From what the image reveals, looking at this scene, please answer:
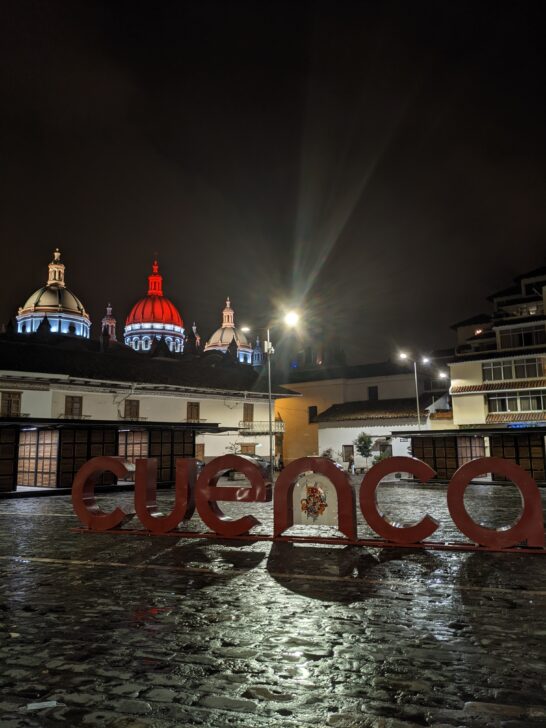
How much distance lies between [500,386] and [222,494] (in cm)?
3409

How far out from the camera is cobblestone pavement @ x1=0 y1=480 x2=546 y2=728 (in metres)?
5.21

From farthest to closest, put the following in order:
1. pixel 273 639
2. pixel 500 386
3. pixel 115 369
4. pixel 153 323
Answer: pixel 153 323 → pixel 115 369 → pixel 500 386 → pixel 273 639

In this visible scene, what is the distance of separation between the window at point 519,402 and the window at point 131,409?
28516 mm

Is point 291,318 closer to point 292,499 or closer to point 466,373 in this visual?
point 292,499

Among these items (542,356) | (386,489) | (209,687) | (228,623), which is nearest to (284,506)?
(228,623)

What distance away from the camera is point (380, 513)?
43.9 feet

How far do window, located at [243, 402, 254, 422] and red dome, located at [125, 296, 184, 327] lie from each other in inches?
2054

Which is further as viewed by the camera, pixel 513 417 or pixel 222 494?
pixel 513 417

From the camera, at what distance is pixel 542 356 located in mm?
41281

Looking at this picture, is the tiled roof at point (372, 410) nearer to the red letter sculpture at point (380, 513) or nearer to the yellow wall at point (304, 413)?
the yellow wall at point (304, 413)

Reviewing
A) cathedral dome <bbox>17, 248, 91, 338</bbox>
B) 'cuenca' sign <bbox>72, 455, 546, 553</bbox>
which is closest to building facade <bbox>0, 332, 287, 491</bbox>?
'cuenca' sign <bbox>72, 455, 546, 553</bbox>

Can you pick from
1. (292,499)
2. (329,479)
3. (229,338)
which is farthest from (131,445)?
(229,338)

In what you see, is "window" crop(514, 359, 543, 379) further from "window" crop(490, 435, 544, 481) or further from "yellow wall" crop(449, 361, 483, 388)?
"window" crop(490, 435, 544, 481)

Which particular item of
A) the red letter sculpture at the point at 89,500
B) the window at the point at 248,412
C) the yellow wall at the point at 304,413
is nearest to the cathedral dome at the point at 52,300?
the yellow wall at the point at 304,413
